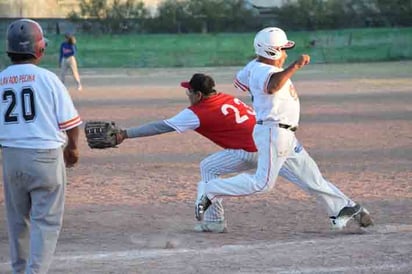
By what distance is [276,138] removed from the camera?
27.2 feet

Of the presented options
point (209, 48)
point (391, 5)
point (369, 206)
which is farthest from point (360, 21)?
point (369, 206)

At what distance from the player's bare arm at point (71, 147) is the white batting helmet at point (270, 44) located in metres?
2.60

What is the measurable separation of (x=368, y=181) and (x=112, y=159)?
424 cm

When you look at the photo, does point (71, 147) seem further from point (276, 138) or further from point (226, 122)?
point (226, 122)

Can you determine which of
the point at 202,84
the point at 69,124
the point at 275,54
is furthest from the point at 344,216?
the point at 69,124

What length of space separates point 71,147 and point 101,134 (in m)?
2.30

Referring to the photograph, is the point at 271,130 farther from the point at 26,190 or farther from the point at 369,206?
the point at 26,190

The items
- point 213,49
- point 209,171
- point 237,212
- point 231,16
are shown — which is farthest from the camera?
point 231,16

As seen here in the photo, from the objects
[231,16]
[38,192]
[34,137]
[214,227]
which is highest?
[34,137]

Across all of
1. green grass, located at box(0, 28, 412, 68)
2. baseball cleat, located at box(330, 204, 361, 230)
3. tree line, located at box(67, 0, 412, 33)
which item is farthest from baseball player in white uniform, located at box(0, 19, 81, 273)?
tree line, located at box(67, 0, 412, 33)

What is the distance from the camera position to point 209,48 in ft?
161

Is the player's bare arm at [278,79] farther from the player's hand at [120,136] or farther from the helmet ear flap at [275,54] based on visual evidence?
the player's hand at [120,136]

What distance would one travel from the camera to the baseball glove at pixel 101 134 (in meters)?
8.58

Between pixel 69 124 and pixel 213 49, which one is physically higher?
pixel 69 124
